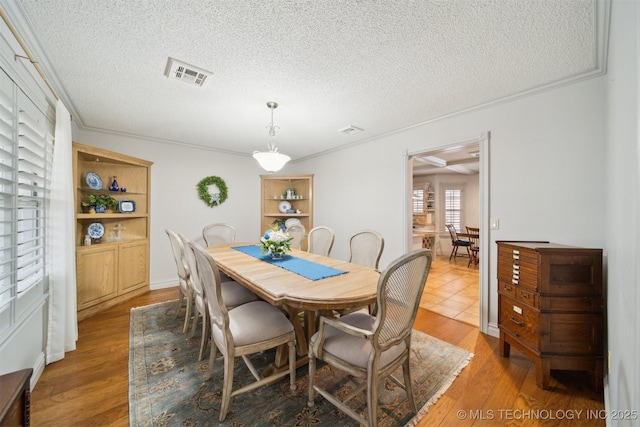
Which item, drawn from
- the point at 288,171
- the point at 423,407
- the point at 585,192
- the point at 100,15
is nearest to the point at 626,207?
the point at 585,192

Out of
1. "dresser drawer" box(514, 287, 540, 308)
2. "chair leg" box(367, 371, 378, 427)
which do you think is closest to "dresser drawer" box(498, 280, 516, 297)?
"dresser drawer" box(514, 287, 540, 308)

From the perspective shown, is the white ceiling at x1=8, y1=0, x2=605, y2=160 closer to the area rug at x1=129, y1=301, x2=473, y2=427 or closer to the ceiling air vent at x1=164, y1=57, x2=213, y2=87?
the ceiling air vent at x1=164, y1=57, x2=213, y2=87

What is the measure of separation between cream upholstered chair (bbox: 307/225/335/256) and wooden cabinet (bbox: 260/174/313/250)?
5.00 ft

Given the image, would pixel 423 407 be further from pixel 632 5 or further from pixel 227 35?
pixel 227 35

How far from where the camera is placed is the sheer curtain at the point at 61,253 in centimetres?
206

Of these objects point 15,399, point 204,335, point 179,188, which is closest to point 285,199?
point 179,188

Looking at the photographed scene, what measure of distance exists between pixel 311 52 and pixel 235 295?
2194 mm

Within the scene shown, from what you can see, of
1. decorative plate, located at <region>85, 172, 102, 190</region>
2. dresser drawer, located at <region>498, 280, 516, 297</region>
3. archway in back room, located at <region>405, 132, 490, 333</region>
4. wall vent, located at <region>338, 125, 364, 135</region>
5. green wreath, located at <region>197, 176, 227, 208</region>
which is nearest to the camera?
dresser drawer, located at <region>498, 280, 516, 297</region>

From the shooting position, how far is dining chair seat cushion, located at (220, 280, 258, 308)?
2.29 metres

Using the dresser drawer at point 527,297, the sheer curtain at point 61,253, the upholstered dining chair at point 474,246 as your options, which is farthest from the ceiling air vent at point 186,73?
the upholstered dining chair at point 474,246

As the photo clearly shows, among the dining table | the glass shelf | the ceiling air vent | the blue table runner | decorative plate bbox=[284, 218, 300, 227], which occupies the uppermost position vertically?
the ceiling air vent

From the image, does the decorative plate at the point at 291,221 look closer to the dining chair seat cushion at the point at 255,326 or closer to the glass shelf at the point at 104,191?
the glass shelf at the point at 104,191

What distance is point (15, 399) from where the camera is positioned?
812mm

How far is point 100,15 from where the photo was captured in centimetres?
146
